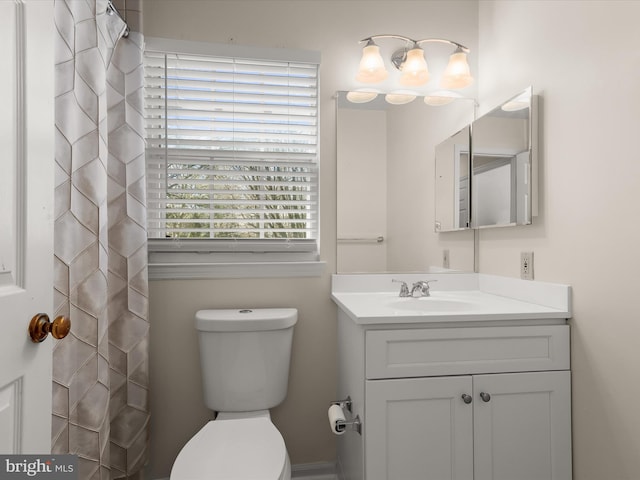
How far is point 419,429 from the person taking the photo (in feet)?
4.03

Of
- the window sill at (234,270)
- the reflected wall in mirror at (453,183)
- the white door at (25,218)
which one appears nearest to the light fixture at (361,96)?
the reflected wall in mirror at (453,183)

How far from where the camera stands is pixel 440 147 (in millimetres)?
1908

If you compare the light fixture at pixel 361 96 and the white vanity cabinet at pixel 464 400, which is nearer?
the white vanity cabinet at pixel 464 400

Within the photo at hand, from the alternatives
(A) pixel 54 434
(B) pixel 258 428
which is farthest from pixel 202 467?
(A) pixel 54 434

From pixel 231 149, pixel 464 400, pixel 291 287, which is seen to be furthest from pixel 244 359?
pixel 231 149

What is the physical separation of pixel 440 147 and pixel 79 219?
64.6 inches

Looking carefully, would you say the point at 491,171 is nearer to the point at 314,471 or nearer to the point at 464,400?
the point at 464,400

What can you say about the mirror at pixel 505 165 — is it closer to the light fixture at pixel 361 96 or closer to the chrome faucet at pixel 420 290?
the chrome faucet at pixel 420 290

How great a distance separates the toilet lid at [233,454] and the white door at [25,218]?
408 mm

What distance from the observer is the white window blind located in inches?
67.2

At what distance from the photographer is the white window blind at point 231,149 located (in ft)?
5.60

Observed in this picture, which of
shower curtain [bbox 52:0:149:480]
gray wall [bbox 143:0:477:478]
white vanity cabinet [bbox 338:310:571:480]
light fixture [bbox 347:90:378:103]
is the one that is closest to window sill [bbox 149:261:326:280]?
gray wall [bbox 143:0:477:478]

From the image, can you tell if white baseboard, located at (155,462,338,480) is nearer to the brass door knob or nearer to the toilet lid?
the toilet lid

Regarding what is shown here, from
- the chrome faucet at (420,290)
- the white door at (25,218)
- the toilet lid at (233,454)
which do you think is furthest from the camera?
the chrome faucet at (420,290)
